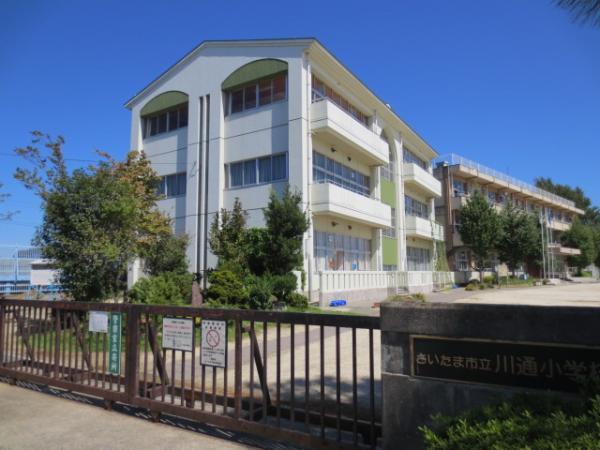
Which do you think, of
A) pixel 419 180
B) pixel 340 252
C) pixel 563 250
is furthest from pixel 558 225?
pixel 340 252

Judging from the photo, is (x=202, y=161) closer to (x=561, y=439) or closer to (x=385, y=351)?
(x=385, y=351)

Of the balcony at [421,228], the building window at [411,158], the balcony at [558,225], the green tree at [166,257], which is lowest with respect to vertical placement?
the green tree at [166,257]

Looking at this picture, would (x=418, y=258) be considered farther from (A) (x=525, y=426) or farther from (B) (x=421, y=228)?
(A) (x=525, y=426)

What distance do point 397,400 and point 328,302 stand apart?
16265mm

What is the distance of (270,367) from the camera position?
27.1 feet

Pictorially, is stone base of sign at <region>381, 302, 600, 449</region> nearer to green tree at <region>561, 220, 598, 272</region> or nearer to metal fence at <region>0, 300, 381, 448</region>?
metal fence at <region>0, 300, 381, 448</region>

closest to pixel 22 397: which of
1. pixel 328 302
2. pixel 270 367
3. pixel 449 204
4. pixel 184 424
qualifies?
pixel 184 424

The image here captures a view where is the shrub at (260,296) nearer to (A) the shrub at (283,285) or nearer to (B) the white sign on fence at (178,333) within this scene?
(A) the shrub at (283,285)

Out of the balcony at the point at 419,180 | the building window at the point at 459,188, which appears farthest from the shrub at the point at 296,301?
the building window at the point at 459,188

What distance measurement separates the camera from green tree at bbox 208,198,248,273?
17.7 meters

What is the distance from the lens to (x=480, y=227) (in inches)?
1449

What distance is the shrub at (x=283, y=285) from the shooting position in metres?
16.0

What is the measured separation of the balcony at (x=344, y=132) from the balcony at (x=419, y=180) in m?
5.48

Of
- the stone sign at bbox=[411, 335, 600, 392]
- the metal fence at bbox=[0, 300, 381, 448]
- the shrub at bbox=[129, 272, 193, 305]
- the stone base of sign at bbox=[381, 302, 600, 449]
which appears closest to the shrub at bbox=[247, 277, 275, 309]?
the shrub at bbox=[129, 272, 193, 305]
